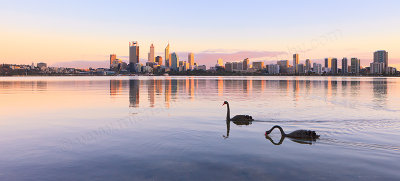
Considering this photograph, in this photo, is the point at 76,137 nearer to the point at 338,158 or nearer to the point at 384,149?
the point at 338,158

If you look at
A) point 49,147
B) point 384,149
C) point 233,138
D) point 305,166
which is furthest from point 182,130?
point 384,149

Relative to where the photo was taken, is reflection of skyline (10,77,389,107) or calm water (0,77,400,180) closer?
calm water (0,77,400,180)

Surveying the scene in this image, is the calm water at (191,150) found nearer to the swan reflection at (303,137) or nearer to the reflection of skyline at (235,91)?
the swan reflection at (303,137)

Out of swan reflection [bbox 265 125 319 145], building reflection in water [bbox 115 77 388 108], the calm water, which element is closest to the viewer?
the calm water

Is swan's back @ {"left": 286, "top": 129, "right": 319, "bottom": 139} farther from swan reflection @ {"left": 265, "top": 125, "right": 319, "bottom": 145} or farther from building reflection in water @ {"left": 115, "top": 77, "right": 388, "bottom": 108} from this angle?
Answer: building reflection in water @ {"left": 115, "top": 77, "right": 388, "bottom": 108}

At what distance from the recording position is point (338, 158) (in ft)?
47.5

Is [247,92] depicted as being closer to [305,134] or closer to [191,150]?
[305,134]

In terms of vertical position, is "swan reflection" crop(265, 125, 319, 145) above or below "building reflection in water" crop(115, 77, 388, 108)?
below

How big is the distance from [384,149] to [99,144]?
15.6m

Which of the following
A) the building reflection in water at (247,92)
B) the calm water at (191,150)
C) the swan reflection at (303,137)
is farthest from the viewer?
the building reflection in water at (247,92)

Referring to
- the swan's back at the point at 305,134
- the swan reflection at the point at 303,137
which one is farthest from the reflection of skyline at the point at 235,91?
the swan's back at the point at 305,134

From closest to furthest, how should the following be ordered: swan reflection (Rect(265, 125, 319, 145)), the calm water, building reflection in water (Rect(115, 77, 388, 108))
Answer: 1. the calm water
2. swan reflection (Rect(265, 125, 319, 145))
3. building reflection in water (Rect(115, 77, 388, 108))

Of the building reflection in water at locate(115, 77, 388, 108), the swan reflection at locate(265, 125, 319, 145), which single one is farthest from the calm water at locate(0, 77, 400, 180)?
the building reflection in water at locate(115, 77, 388, 108)

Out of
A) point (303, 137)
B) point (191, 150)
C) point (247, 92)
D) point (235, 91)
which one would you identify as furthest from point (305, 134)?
point (235, 91)
